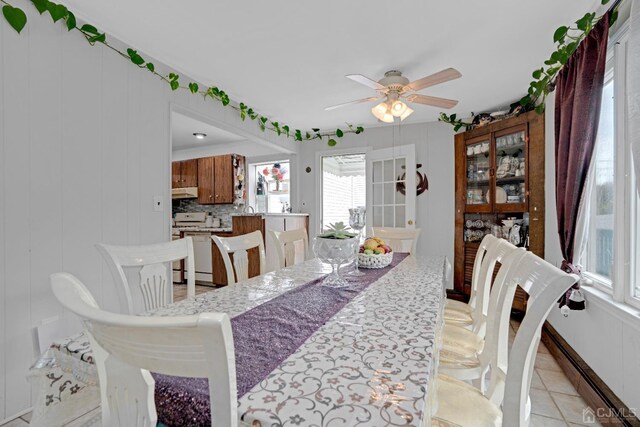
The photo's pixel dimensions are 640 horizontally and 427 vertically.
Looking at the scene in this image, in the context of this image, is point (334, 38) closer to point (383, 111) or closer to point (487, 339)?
point (383, 111)

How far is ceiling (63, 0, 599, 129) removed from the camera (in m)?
1.85

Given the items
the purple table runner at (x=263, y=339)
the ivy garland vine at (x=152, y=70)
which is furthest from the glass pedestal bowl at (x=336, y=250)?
the ivy garland vine at (x=152, y=70)

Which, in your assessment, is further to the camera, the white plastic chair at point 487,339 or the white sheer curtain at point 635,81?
the white sheer curtain at point 635,81

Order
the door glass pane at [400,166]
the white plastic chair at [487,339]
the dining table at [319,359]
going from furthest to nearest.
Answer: the door glass pane at [400,166] < the white plastic chair at [487,339] < the dining table at [319,359]

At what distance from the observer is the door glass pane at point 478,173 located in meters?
3.58

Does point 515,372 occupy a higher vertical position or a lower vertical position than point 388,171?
lower

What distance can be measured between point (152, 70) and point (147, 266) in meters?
1.76

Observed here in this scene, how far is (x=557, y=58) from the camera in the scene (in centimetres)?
220

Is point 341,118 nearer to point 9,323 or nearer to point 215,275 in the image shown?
point 215,275

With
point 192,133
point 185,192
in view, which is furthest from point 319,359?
point 185,192

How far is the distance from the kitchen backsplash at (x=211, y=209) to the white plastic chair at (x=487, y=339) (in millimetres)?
4348

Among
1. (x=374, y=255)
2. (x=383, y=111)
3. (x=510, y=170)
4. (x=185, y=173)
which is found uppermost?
(x=383, y=111)

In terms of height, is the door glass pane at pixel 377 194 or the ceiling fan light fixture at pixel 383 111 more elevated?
the ceiling fan light fixture at pixel 383 111

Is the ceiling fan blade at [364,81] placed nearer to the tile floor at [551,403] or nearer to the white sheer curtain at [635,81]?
the white sheer curtain at [635,81]
